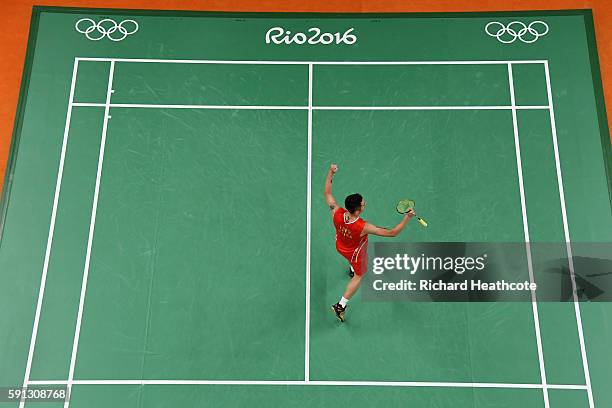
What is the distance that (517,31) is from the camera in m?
10.0

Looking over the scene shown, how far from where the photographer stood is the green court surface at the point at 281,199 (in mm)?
7820

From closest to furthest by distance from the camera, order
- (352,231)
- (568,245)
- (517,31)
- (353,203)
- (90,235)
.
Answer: (353,203) → (352,231) → (568,245) → (90,235) → (517,31)

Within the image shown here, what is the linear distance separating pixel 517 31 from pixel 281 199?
4.50 meters

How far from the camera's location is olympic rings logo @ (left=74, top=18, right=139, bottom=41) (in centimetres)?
1000

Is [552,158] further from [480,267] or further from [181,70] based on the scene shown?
[181,70]

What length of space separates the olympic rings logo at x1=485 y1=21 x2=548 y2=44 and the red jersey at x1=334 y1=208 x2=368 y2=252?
4.41m

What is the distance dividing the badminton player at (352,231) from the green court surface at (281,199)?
1.55ft

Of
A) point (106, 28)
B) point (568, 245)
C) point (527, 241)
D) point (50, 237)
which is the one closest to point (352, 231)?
point (527, 241)

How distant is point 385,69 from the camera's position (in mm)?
9805

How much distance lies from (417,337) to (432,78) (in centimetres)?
388

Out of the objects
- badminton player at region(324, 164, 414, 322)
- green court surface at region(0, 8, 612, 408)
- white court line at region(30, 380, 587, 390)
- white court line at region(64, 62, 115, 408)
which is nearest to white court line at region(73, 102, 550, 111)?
green court surface at region(0, 8, 612, 408)

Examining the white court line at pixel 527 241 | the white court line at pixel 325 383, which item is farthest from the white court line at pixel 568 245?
the white court line at pixel 325 383

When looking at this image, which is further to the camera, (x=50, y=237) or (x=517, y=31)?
(x=517, y=31)

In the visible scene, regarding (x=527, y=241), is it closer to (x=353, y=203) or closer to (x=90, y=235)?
(x=353, y=203)
